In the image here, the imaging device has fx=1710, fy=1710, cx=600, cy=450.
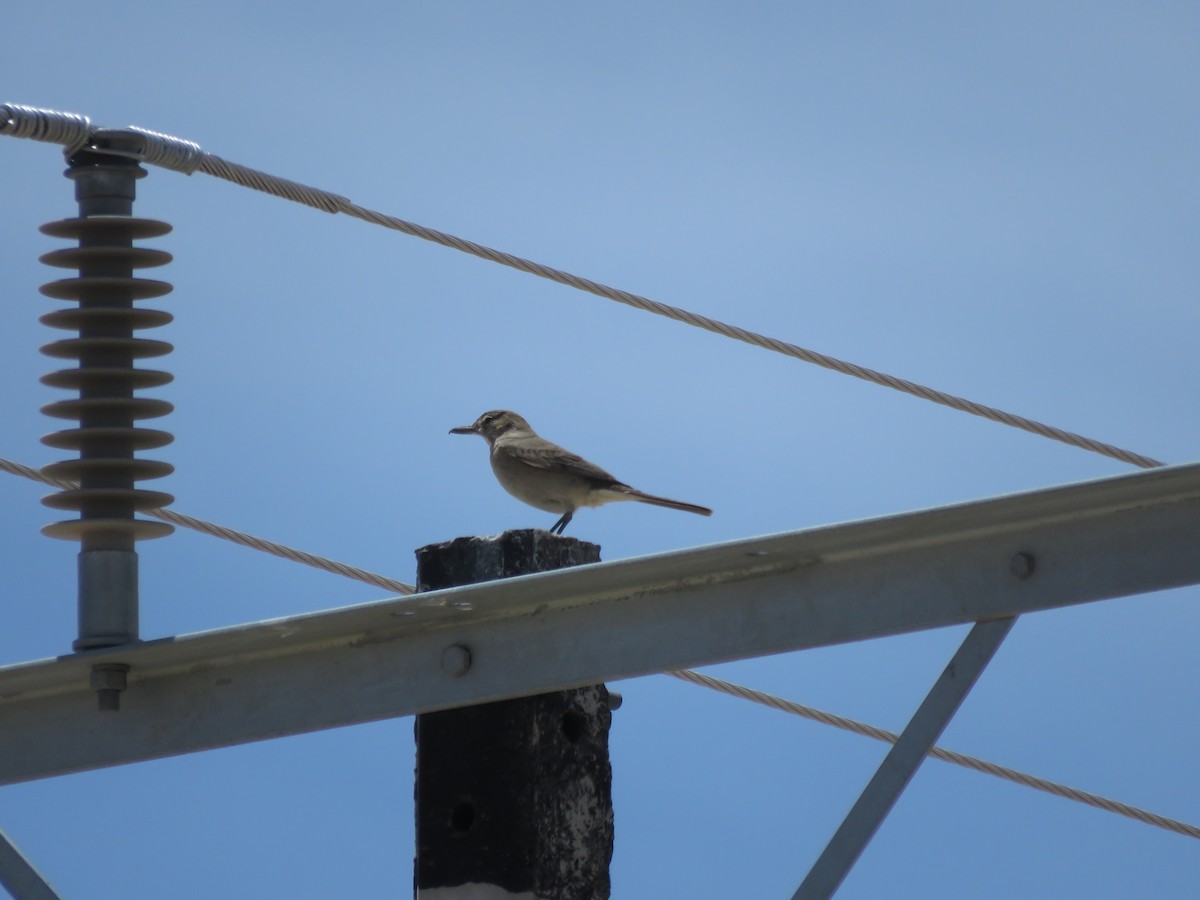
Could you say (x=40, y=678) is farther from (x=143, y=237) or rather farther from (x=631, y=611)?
(x=631, y=611)

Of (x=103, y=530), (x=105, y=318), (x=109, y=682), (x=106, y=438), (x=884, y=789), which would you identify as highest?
(x=105, y=318)

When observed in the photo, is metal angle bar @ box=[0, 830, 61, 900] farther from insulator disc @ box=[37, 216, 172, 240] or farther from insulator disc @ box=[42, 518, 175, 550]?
insulator disc @ box=[37, 216, 172, 240]

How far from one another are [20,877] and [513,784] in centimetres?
136

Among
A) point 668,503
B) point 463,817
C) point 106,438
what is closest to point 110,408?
point 106,438

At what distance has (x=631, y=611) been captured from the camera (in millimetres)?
4281

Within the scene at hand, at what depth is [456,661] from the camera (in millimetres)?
4434

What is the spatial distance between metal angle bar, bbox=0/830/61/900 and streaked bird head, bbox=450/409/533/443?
6.34 m

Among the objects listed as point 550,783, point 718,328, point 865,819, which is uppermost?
point 718,328

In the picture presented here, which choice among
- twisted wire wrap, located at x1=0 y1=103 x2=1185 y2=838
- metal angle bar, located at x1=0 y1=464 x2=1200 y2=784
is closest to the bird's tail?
twisted wire wrap, located at x1=0 y1=103 x2=1185 y2=838

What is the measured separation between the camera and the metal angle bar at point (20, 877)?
4598mm

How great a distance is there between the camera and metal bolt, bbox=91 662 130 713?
4738 mm

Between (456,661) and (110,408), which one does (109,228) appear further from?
(456,661)

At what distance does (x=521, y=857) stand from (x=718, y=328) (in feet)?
8.17

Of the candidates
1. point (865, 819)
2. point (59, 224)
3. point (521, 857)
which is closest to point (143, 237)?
point (59, 224)
